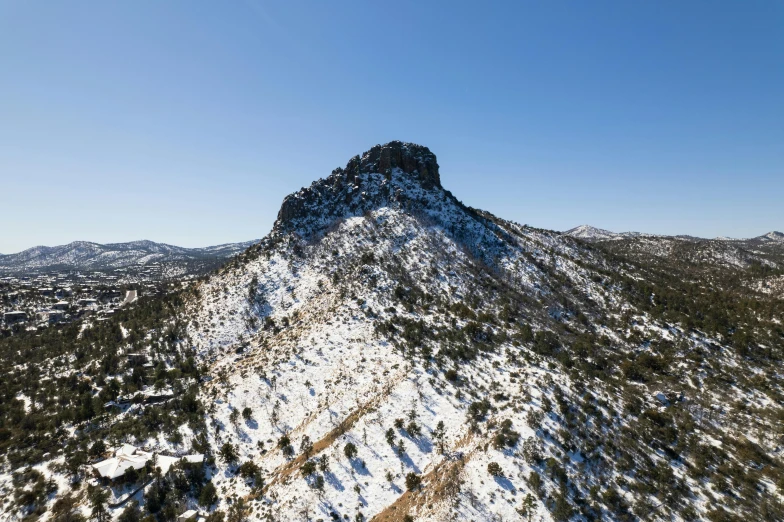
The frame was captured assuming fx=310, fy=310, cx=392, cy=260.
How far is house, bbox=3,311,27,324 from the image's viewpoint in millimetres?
75125

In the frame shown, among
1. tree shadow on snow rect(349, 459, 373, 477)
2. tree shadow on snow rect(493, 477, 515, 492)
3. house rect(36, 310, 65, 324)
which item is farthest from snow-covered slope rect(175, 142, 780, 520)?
house rect(36, 310, 65, 324)

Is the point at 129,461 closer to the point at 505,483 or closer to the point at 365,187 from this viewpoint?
the point at 505,483

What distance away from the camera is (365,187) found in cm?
8288

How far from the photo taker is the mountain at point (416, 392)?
872 inches

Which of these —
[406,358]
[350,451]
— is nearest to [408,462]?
[350,451]

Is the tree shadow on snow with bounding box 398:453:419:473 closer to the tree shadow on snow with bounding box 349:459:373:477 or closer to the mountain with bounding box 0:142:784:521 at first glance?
the mountain with bounding box 0:142:784:521

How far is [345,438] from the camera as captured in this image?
26.8 metres

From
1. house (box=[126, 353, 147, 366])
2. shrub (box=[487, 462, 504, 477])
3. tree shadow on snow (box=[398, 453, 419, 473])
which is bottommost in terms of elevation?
shrub (box=[487, 462, 504, 477])

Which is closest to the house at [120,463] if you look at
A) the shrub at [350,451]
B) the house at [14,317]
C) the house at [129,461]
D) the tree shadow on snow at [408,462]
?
the house at [129,461]

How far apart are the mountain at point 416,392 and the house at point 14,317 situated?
26213mm

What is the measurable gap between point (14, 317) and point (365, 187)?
92.1 metres

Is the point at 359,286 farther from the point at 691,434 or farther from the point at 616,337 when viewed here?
the point at 691,434

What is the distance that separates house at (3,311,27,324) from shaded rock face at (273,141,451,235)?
6567cm

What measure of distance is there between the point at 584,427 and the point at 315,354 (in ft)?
97.7
